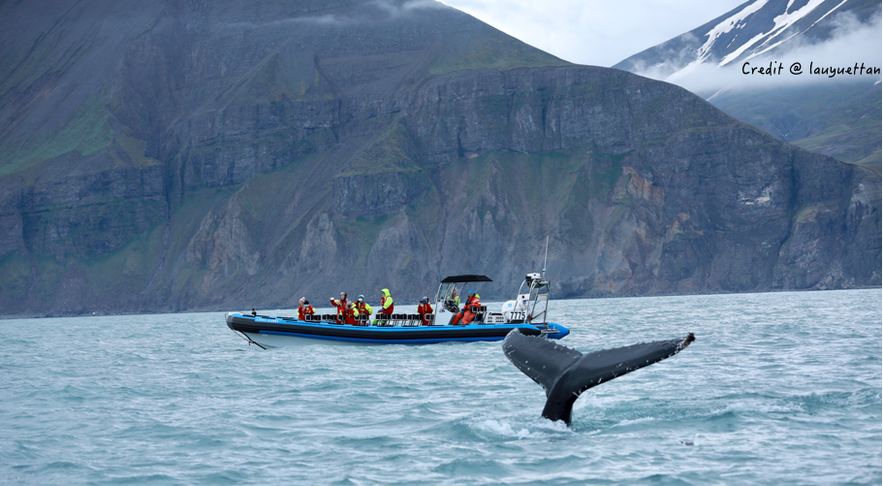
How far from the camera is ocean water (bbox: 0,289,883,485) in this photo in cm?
1252

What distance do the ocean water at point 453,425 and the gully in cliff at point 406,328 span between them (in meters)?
5.92

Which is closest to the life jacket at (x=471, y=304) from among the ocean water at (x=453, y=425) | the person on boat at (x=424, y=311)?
the person on boat at (x=424, y=311)

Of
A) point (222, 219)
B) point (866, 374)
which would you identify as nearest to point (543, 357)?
point (866, 374)

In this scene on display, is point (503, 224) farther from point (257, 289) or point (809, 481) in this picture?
point (809, 481)

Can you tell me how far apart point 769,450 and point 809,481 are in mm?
1797

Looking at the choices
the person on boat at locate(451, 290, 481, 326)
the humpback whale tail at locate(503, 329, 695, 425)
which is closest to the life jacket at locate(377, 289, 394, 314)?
the person on boat at locate(451, 290, 481, 326)

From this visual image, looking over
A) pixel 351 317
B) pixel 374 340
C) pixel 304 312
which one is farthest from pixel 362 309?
pixel 304 312

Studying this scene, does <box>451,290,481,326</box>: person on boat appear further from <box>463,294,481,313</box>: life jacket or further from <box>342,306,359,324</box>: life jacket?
<box>342,306,359,324</box>: life jacket

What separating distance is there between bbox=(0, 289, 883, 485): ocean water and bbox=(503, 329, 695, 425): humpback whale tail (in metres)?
1.11

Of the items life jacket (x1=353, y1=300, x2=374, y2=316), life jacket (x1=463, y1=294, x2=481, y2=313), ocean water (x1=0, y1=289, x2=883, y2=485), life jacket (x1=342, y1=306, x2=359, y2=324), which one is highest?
life jacket (x1=463, y1=294, x2=481, y2=313)

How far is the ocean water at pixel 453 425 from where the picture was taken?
12.5 m

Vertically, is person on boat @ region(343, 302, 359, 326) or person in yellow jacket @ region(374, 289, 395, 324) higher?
person in yellow jacket @ region(374, 289, 395, 324)

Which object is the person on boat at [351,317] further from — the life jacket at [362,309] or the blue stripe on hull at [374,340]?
the blue stripe on hull at [374,340]

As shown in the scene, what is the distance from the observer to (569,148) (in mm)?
197375
